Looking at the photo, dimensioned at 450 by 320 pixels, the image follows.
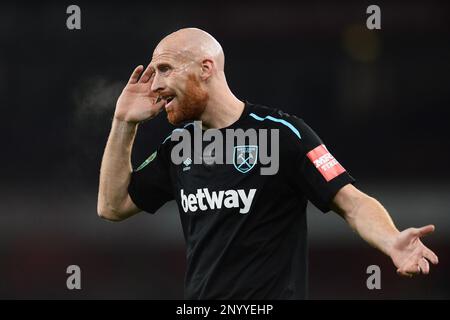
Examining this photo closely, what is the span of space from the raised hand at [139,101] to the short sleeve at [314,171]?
28.5 inches

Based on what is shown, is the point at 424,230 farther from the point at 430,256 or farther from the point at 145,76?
the point at 145,76

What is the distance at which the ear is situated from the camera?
157 inches

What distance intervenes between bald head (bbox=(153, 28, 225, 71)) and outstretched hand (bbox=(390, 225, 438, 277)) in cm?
120

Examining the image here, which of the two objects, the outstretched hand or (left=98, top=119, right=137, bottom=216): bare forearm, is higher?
(left=98, top=119, right=137, bottom=216): bare forearm

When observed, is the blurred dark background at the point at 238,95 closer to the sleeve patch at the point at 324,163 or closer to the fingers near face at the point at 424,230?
the sleeve patch at the point at 324,163

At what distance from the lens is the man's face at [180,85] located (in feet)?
13.0

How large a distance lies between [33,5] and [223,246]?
4.97 metres

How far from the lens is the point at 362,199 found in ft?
12.1

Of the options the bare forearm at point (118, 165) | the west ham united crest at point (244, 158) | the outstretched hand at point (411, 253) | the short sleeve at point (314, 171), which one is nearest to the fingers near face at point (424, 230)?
the outstretched hand at point (411, 253)

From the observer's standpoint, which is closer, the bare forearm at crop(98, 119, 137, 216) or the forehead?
the forehead

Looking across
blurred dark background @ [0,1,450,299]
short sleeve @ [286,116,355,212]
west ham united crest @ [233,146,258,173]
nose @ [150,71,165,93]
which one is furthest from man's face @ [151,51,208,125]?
blurred dark background @ [0,1,450,299]

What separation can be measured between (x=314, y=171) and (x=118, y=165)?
1.01 meters

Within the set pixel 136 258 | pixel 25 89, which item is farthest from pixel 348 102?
pixel 25 89

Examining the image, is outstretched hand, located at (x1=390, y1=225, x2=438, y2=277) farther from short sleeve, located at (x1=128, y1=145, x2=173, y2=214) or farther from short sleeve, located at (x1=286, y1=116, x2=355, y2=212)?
short sleeve, located at (x1=128, y1=145, x2=173, y2=214)
